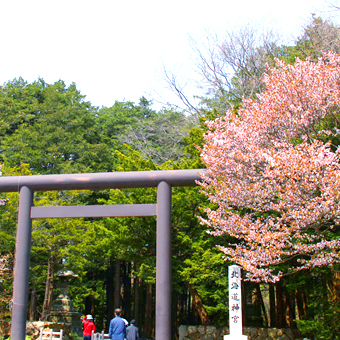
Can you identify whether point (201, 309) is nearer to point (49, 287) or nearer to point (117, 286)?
point (49, 287)

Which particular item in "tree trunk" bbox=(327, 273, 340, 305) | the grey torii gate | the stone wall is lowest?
the stone wall

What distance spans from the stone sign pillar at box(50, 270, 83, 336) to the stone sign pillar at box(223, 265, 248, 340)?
1420 cm

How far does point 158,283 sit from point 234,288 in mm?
1487

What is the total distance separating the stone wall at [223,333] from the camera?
14.1m

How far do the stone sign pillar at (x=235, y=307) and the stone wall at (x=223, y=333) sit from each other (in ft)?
22.1

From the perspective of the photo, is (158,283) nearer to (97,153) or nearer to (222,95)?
(222,95)

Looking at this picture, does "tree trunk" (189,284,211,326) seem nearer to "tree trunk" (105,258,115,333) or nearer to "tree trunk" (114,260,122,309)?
"tree trunk" (114,260,122,309)

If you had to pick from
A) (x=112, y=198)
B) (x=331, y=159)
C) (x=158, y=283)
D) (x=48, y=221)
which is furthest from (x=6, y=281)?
(x=331, y=159)

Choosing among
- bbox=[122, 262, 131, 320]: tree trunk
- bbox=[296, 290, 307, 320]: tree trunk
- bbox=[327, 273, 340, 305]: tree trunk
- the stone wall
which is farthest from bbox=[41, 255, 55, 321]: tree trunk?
bbox=[327, 273, 340, 305]: tree trunk

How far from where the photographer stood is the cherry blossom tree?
7809mm

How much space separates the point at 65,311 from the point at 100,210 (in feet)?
45.9

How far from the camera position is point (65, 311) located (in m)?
20.4

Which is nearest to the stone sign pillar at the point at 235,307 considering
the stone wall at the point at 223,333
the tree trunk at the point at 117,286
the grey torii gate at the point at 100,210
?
the grey torii gate at the point at 100,210

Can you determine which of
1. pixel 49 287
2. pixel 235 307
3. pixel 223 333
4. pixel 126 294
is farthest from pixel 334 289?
pixel 126 294
